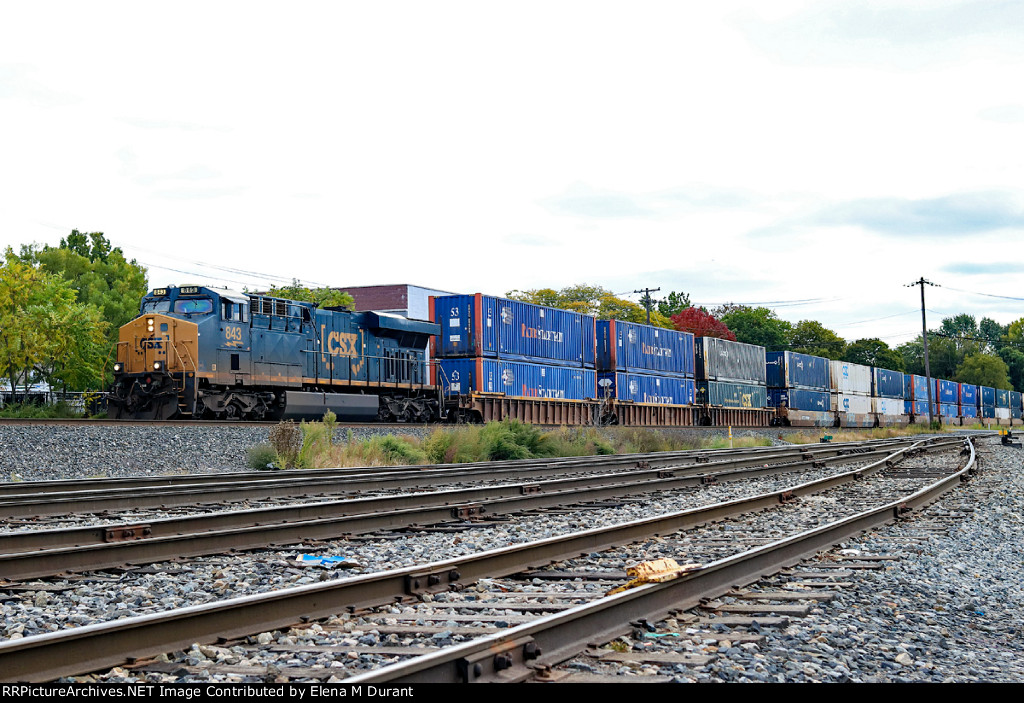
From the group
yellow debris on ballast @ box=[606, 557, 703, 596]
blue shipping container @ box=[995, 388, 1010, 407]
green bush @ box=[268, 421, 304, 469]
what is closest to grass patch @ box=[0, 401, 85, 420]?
green bush @ box=[268, 421, 304, 469]

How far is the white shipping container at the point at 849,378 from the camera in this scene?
48.6 meters

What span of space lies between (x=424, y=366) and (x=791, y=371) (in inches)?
955

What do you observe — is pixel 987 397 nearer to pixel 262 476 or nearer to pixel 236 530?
pixel 262 476

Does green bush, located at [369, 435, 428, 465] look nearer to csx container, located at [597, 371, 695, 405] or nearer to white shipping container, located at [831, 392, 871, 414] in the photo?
csx container, located at [597, 371, 695, 405]

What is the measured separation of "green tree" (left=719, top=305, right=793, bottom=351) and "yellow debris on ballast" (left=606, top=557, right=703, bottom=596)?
83.8 metres

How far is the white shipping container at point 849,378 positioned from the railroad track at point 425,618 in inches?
1711

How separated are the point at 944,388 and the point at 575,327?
140 feet

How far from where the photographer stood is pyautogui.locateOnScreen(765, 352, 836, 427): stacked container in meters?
43.6

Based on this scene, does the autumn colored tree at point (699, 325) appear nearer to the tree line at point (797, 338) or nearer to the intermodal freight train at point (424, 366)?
the tree line at point (797, 338)

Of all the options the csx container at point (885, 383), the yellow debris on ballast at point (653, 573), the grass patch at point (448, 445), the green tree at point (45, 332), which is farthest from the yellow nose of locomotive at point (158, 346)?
the csx container at point (885, 383)

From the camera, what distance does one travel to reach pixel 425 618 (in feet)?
15.5

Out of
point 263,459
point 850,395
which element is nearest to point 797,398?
point 850,395

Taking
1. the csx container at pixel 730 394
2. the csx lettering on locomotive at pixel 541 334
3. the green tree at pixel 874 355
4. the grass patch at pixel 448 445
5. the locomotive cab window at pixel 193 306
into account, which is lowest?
the grass patch at pixel 448 445
